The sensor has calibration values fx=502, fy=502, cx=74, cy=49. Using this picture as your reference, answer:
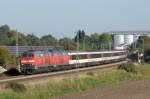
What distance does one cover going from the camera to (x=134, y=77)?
63719mm

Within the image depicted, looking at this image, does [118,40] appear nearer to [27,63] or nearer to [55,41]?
Result: [55,41]

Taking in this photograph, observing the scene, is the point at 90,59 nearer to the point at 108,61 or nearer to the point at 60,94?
the point at 108,61

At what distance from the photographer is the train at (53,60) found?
5537 cm

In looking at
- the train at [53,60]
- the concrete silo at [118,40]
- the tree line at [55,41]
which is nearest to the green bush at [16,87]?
the train at [53,60]

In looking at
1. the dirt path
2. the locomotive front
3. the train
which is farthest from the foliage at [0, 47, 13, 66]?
the dirt path

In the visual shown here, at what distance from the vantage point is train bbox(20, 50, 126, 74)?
182 ft

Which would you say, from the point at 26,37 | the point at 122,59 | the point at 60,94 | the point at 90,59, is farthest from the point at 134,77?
the point at 26,37

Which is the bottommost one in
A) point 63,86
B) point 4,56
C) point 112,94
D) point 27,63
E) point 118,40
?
point 112,94

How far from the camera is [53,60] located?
61969mm

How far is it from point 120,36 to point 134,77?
10837 centimetres

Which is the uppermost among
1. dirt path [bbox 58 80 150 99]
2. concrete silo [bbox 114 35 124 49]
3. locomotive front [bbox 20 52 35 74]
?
concrete silo [bbox 114 35 124 49]

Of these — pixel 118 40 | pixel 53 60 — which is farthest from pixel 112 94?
pixel 118 40

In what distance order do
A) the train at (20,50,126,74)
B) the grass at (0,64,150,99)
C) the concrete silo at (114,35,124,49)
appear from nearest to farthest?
the grass at (0,64,150,99), the train at (20,50,126,74), the concrete silo at (114,35,124,49)

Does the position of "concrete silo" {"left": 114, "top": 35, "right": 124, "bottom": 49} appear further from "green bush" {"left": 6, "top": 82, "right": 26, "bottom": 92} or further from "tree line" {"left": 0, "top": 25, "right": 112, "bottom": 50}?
"green bush" {"left": 6, "top": 82, "right": 26, "bottom": 92}
